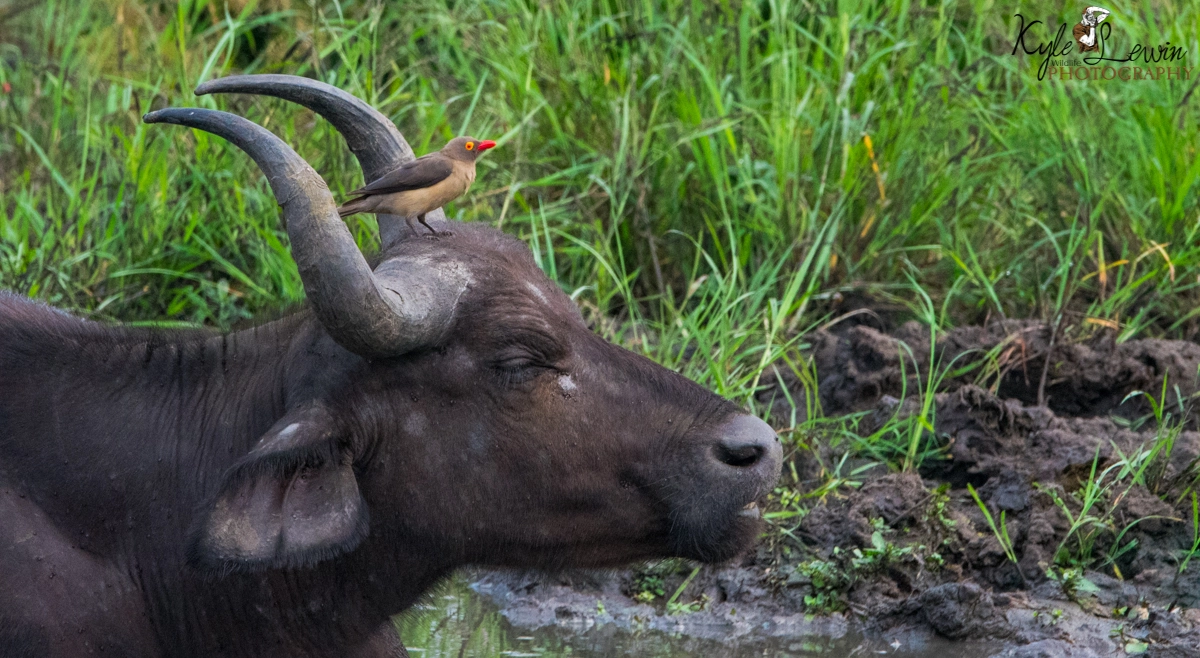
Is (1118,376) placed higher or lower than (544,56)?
lower

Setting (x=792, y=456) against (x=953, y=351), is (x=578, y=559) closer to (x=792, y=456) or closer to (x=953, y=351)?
(x=792, y=456)

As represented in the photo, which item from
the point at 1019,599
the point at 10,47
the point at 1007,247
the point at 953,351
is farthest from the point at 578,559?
the point at 10,47

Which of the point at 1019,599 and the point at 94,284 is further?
the point at 94,284

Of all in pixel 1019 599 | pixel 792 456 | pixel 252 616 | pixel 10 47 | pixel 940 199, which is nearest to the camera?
pixel 252 616

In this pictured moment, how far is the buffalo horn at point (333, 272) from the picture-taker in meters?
3.36

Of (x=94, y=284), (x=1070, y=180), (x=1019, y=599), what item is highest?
(x=1070, y=180)

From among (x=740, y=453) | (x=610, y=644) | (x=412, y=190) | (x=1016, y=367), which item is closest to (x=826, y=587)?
(x=610, y=644)

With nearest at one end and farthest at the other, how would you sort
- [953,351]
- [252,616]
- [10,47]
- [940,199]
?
[252,616] < [953,351] < [940,199] < [10,47]

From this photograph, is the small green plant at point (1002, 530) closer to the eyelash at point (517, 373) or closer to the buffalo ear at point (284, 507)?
the eyelash at point (517, 373)

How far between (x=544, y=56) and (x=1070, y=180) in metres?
2.74

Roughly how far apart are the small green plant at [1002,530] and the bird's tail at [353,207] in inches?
105

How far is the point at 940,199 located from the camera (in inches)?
274

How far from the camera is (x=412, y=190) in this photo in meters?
3.95

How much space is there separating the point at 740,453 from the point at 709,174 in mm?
3592
